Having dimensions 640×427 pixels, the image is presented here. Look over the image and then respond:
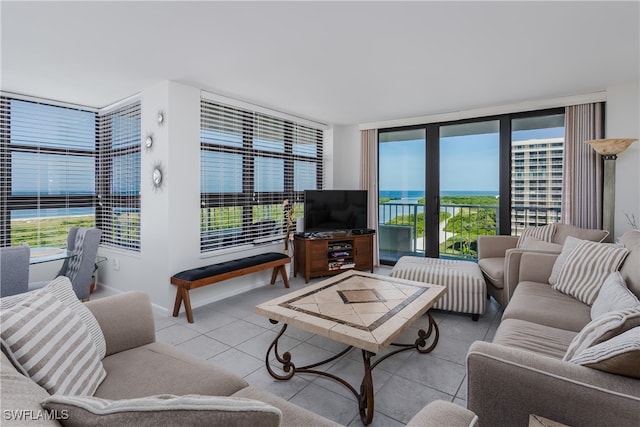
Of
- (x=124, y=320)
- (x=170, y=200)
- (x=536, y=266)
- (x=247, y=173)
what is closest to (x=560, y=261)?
(x=536, y=266)

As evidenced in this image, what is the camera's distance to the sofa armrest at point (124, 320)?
157cm

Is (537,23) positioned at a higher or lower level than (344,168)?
higher

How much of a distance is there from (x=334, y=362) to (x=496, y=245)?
8.68 ft

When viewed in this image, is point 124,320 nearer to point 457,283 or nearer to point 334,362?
point 334,362

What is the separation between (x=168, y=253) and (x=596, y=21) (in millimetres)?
4027

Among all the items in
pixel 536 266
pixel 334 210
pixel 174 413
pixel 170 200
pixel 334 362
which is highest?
pixel 170 200

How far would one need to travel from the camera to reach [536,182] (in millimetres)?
4191

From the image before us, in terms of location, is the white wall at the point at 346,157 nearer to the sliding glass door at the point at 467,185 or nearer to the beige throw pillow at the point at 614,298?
the sliding glass door at the point at 467,185

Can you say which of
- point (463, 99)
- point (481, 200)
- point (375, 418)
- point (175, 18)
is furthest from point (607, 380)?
point (481, 200)

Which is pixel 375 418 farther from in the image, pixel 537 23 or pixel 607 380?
pixel 537 23

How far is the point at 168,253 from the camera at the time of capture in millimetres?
3305

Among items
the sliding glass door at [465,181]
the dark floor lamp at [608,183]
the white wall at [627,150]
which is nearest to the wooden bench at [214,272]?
the sliding glass door at [465,181]

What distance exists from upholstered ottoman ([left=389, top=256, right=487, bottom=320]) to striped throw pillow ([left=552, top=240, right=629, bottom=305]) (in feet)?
2.13

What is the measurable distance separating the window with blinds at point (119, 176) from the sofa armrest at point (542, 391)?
148 inches
